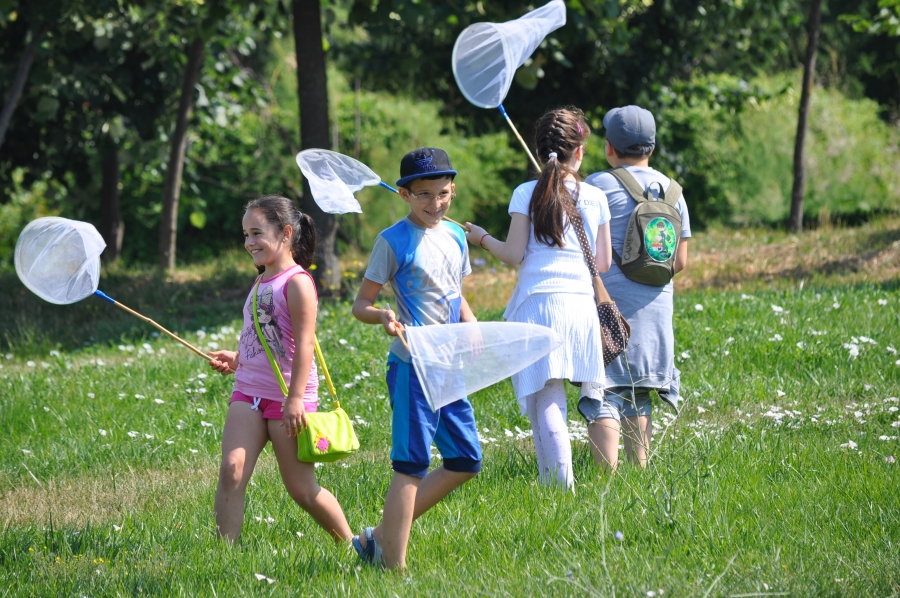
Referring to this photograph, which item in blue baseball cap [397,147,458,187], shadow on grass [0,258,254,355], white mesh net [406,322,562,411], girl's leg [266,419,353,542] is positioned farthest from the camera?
shadow on grass [0,258,254,355]

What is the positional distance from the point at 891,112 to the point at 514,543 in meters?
19.3

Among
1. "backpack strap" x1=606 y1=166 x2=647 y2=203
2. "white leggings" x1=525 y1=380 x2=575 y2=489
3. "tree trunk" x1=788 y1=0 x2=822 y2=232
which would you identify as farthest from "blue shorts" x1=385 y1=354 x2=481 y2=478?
"tree trunk" x1=788 y1=0 x2=822 y2=232

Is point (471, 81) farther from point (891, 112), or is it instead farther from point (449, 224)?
point (891, 112)

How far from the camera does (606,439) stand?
14.1 feet

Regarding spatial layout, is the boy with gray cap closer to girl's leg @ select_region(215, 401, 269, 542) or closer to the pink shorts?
the pink shorts

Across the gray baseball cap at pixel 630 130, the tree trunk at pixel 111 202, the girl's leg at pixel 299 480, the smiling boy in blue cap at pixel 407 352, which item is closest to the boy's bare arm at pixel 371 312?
the smiling boy in blue cap at pixel 407 352

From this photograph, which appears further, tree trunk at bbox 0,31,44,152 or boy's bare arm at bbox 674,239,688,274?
tree trunk at bbox 0,31,44,152

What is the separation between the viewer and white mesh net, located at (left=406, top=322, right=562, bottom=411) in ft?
10.6

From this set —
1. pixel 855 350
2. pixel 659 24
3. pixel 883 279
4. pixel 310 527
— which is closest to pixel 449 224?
pixel 310 527

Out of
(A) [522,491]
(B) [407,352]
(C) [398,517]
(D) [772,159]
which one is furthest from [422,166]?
(D) [772,159]

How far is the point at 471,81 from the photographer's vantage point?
4.58 m

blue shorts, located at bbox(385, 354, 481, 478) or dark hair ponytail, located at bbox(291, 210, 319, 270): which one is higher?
dark hair ponytail, located at bbox(291, 210, 319, 270)

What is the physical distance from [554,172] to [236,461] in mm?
1743

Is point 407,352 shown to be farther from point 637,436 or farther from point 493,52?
point 493,52
